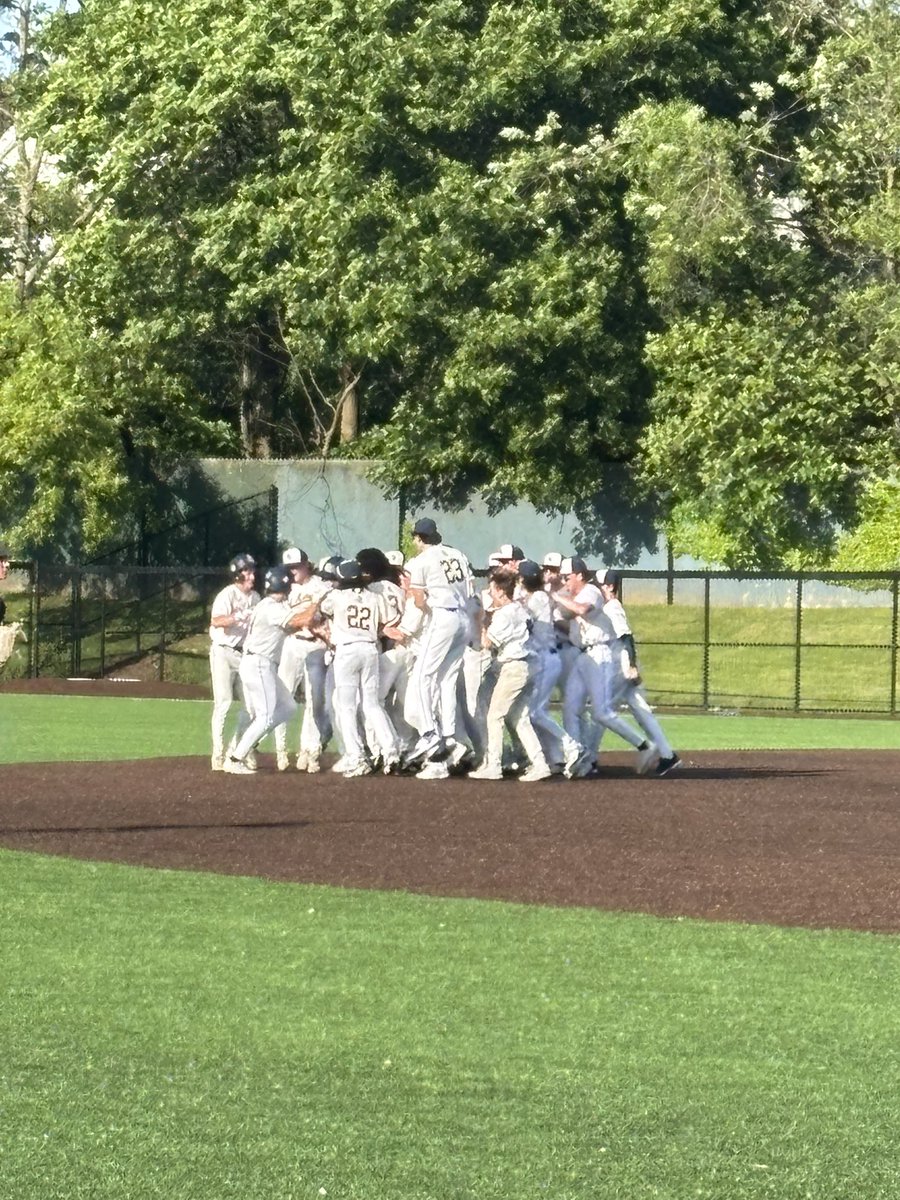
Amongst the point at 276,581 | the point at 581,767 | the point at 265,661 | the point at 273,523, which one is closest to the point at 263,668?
the point at 265,661

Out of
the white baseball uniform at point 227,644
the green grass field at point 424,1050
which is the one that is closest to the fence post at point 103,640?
the white baseball uniform at point 227,644

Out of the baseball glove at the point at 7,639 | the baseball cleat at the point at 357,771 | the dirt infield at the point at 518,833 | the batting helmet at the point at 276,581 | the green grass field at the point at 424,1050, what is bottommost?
the baseball cleat at the point at 357,771

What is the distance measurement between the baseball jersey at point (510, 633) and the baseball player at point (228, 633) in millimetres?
2498

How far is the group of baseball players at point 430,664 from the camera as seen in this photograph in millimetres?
19688

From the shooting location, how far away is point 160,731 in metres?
27.9

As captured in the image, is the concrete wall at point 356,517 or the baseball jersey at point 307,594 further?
the concrete wall at point 356,517

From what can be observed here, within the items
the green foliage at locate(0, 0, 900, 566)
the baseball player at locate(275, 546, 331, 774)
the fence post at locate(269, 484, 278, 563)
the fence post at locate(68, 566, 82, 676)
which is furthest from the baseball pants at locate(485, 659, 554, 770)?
the fence post at locate(269, 484, 278, 563)

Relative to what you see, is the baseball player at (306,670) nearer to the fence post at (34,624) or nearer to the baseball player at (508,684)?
the baseball player at (508,684)

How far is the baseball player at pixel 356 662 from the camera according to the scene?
19.7 metres

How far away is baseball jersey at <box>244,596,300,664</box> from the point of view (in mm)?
19781

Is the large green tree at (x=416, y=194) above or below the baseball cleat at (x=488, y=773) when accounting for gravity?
above

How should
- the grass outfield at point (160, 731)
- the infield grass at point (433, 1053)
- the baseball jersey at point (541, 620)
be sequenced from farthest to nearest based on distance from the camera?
the grass outfield at point (160, 731) → the baseball jersey at point (541, 620) → the infield grass at point (433, 1053)

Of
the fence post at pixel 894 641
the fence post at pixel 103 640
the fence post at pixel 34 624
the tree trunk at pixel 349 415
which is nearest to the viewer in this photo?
the fence post at pixel 894 641

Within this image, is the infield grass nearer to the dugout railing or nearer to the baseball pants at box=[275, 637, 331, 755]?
the baseball pants at box=[275, 637, 331, 755]
